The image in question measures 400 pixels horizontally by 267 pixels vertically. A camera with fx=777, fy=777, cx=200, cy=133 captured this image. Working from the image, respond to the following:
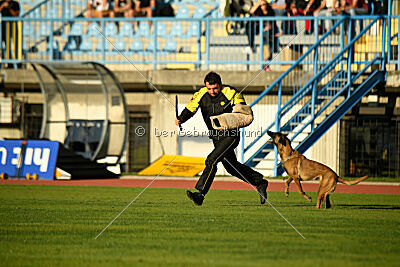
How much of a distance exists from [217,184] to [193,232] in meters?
10.1

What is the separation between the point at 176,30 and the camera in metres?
23.9

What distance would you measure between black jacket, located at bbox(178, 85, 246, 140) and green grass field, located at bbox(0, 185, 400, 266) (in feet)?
3.80


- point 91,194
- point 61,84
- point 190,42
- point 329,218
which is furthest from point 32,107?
point 329,218

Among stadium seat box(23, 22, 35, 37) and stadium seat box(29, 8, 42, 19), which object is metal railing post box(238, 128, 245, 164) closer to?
stadium seat box(23, 22, 35, 37)

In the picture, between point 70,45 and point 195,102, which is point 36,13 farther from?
point 195,102

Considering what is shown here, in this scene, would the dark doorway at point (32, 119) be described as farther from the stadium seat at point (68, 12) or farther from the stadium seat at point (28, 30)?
the stadium seat at point (68, 12)

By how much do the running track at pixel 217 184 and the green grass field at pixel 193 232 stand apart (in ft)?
11.2

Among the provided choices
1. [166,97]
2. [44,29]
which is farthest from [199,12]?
[44,29]

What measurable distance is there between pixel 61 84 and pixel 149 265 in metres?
16.9

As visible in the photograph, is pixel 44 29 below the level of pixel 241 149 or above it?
above

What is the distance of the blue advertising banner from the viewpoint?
62.8 feet

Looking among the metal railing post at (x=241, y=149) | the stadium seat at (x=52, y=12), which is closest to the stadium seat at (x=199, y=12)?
the stadium seat at (x=52, y=12)

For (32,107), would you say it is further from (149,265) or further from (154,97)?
(149,265)

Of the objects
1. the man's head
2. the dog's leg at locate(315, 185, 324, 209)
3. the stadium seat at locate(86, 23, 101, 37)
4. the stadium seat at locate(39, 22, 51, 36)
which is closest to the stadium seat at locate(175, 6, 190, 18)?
the stadium seat at locate(86, 23, 101, 37)
